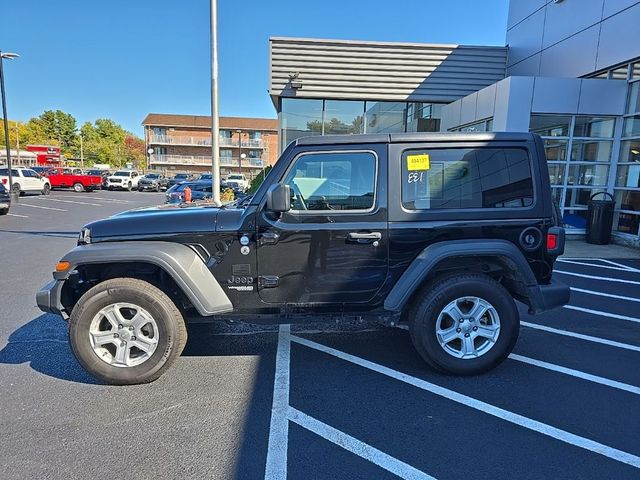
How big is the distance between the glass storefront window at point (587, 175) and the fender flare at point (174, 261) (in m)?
10.6

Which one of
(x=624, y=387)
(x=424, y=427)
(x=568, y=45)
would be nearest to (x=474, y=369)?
(x=424, y=427)

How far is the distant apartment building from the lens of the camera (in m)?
60.5

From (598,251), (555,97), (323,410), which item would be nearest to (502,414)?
(323,410)

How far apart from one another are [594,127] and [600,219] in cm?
242

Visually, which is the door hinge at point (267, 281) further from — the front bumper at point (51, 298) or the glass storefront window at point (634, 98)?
the glass storefront window at point (634, 98)

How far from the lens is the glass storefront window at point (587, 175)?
10.6m

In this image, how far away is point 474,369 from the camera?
3539 millimetres

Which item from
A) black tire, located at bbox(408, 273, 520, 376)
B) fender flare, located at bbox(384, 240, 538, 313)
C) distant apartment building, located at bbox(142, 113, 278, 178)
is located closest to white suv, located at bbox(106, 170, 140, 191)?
distant apartment building, located at bbox(142, 113, 278, 178)

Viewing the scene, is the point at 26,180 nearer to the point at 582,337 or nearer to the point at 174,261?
the point at 174,261

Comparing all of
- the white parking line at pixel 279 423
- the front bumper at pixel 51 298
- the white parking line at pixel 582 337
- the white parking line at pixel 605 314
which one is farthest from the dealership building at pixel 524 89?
the front bumper at pixel 51 298

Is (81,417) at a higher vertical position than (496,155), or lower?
lower

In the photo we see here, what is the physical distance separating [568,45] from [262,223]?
11.6m

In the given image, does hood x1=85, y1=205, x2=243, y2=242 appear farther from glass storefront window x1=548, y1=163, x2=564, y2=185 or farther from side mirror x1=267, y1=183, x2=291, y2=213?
glass storefront window x1=548, y1=163, x2=564, y2=185

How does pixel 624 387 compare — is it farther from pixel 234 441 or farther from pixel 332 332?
pixel 234 441
